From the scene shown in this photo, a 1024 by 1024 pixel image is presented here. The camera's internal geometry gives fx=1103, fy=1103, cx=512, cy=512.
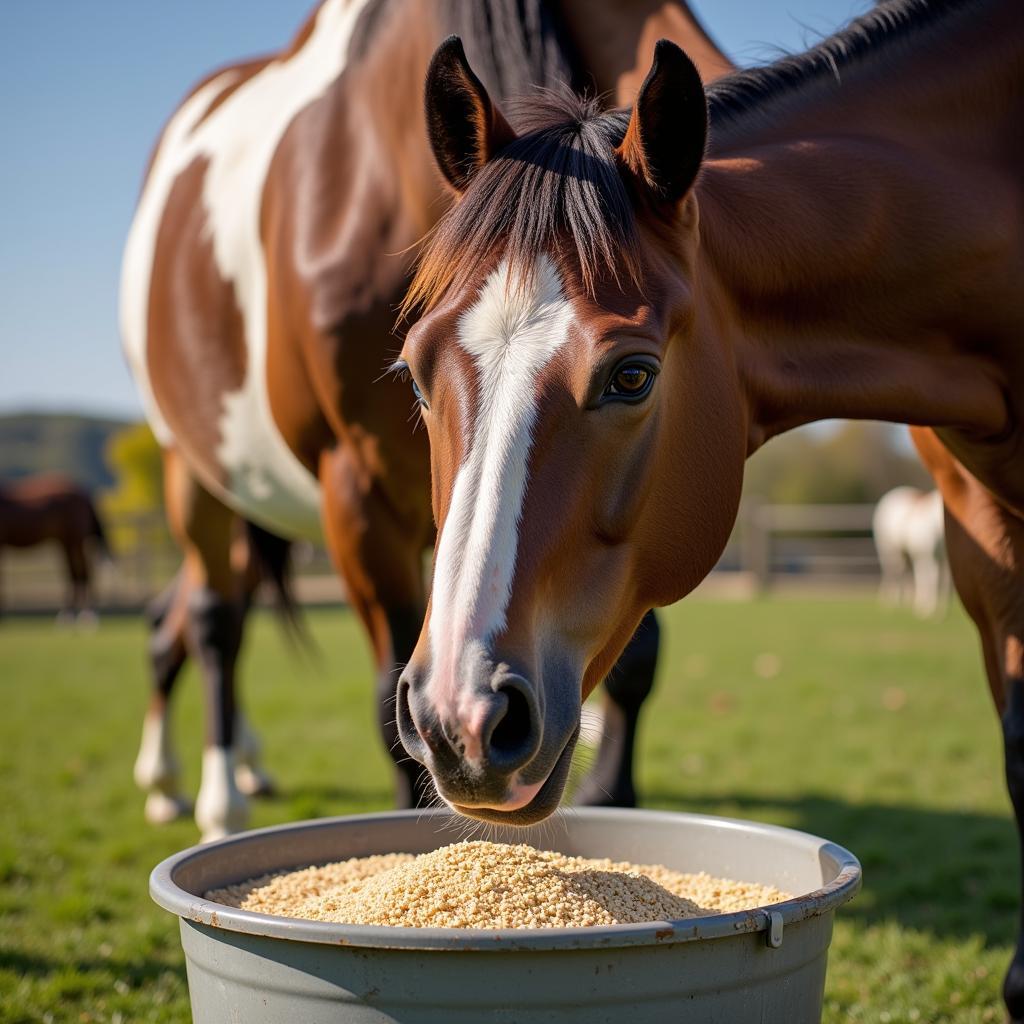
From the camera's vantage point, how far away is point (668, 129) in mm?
1760

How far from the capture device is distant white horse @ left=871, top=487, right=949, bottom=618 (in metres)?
16.8

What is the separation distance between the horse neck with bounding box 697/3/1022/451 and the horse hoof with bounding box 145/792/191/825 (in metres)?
3.70

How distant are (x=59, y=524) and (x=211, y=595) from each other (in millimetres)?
14654

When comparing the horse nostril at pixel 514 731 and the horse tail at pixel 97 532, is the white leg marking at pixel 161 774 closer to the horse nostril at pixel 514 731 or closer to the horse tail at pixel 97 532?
the horse nostril at pixel 514 731

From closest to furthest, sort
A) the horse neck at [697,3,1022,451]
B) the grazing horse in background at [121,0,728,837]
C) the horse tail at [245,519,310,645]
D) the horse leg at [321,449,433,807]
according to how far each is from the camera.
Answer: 1. the horse neck at [697,3,1022,451]
2. the grazing horse in background at [121,0,728,837]
3. the horse leg at [321,449,433,807]
4. the horse tail at [245,519,310,645]

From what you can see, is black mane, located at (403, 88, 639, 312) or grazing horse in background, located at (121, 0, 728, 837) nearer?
black mane, located at (403, 88, 639, 312)

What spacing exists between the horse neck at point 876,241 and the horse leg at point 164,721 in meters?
3.77

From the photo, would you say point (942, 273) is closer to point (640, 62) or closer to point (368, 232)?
point (640, 62)

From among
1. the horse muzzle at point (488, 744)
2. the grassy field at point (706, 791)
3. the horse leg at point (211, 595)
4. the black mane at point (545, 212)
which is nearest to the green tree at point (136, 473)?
the grassy field at point (706, 791)

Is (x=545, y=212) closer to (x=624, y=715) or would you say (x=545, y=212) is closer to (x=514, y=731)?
(x=514, y=731)

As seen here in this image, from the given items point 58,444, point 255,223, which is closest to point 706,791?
point 255,223

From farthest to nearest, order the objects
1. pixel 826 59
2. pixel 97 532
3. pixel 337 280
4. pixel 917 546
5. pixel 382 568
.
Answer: pixel 97 532 → pixel 917 546 → pixel 382 568 → pixel 337 280 → pixel 826 59

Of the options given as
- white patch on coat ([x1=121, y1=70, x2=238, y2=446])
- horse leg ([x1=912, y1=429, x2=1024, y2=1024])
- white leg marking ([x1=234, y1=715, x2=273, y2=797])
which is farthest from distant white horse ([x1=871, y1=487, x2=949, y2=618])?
horse leg ([x1=912, y1=429, x2=1024, y2=1024])

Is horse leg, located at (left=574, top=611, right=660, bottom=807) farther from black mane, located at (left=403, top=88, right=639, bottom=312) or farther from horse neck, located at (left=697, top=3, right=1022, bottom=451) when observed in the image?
black mane, located at (left=403, top=88, right=639, bottom=312)
